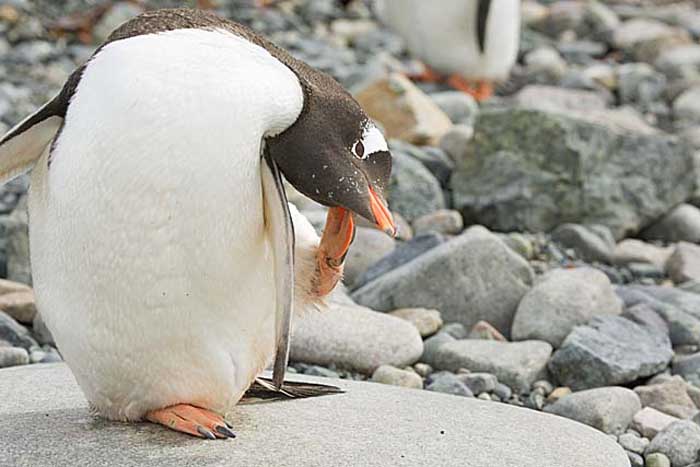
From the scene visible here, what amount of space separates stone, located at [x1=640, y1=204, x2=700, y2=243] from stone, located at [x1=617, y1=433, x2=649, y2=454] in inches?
107

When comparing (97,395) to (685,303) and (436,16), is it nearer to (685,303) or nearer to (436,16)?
(685,303)

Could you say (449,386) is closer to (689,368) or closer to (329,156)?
(689,368)

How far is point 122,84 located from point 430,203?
3.72m

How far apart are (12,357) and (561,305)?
1893 millimetres

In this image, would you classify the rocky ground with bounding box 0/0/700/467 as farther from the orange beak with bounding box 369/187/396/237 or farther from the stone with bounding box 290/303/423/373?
the orange beak with bounding box 369/187/396/237

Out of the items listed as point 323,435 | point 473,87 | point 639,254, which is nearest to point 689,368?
point 639,254

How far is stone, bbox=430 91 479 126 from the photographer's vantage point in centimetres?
806

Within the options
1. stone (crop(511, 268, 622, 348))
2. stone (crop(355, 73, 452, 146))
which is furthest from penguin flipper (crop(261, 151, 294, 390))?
stone (crop(355, 73, 452, 146))

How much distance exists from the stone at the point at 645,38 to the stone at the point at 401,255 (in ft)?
20.3

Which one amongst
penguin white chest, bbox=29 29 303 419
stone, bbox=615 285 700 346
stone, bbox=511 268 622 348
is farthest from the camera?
stone, bbox=615 285 700 346

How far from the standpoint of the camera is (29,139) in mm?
2721

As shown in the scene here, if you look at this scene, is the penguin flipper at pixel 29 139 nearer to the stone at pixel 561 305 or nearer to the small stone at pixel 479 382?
the small stone at pixel 479 382

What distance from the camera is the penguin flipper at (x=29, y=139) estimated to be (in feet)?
8.70

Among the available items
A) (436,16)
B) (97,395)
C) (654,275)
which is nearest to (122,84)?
(97,395)
